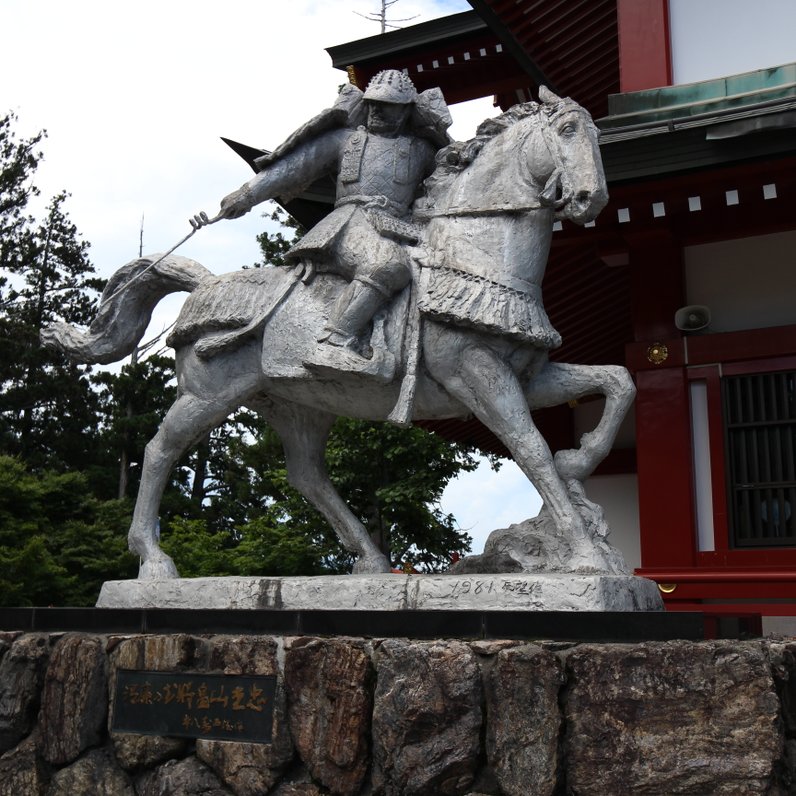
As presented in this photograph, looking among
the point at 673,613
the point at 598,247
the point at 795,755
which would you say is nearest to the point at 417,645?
the point at 673,613

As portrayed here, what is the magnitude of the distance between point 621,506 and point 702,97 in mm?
4477

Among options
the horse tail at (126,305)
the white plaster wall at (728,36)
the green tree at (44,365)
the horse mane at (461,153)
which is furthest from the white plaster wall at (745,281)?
the green tree at (44,365)

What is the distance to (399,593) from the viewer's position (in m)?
3.98

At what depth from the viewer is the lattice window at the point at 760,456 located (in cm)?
631

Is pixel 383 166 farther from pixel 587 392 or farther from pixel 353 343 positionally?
pixel 587 392

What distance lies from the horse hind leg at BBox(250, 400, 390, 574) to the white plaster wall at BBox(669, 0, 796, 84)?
381 cm

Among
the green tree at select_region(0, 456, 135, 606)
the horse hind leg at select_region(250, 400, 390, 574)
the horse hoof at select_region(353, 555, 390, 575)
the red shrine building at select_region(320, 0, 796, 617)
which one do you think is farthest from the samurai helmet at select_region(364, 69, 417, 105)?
the green tree at select_region(0, 456, 135, 606)

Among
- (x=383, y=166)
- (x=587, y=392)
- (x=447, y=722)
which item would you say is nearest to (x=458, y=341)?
(x=587, y=392)

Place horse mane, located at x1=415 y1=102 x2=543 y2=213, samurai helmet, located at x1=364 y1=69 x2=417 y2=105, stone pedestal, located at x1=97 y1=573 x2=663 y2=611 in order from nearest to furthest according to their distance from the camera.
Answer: stone pedestal, located at x1=97 y1=573 x2=663 y2=611, horse mane, located at x1=415 y1=102 x2=543 y2=213, samurai helmet, located at x1=364 y1=69 x2=417 y2=105

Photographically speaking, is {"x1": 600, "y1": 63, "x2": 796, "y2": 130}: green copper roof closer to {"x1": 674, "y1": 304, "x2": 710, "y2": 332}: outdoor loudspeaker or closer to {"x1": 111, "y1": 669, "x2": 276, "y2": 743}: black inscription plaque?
{"x1": 674, "y1": 304, "x2": 710, "y2": 332}: outdoor loudspeaker

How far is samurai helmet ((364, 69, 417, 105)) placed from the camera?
15.2 feet

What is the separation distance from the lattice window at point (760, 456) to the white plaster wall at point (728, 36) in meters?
2.14

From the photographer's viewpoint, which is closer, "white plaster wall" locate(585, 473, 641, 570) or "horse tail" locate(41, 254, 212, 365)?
"horse tail" locate(41, 254, 212, 365)

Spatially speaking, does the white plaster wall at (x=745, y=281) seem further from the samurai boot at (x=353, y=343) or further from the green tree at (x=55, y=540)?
the green tree at (x=55, y=540)
